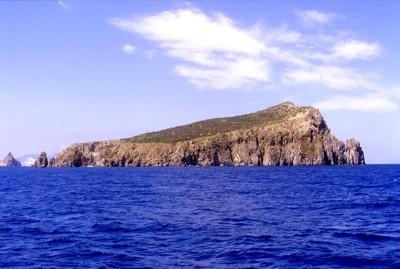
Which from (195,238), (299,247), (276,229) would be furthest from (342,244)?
(195,238)

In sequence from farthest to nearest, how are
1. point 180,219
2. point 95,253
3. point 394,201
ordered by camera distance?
point 394,201, point 180,219, point 95,253

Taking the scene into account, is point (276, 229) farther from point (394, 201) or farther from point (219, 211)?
point (394, 201)

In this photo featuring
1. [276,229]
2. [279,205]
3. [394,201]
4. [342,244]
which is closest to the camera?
[342,244]

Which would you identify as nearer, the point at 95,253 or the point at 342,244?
the point at 95,253

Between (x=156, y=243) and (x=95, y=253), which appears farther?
(x=156, y=243)

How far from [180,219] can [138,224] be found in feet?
12.7

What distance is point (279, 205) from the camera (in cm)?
4653

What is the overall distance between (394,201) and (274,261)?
32.0 metres

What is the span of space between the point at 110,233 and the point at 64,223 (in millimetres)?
6451

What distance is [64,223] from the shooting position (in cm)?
3519

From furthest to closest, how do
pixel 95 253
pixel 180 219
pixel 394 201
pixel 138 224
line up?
pixel 394 201 → pixel 180 219 → pixel 138 224 → pixel 95 253

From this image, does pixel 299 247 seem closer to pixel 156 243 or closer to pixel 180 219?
pixel 156 243

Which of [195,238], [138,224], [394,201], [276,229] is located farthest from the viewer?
[394,201]

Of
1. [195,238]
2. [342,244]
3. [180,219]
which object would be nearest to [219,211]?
[180,219]
